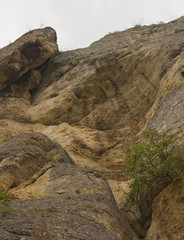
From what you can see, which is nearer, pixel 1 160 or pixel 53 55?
pixel 1 160

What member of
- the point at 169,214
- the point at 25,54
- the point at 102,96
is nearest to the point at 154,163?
the point at 169,214

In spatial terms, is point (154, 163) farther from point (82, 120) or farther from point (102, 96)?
point (102, 96)

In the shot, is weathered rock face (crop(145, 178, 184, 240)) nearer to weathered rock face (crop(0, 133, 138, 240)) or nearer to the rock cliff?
the rock cliff

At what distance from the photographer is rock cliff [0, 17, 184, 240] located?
31.8 ft

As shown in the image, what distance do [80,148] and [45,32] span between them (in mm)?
15500

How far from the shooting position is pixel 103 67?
24.3m

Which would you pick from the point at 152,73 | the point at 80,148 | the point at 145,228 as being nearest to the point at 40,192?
the point at 145,228

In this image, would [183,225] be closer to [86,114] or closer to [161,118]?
[161,118]

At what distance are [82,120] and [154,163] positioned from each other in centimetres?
1242

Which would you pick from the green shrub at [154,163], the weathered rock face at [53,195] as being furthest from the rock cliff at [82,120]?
the green shrub at [154,163]

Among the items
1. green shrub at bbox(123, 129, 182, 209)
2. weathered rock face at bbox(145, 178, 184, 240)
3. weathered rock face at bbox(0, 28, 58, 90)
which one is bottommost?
weathered rock face at bbox(145, 178, 184, 240)

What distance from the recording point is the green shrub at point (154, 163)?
1031cm

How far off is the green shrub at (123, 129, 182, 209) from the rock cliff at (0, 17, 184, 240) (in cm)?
49

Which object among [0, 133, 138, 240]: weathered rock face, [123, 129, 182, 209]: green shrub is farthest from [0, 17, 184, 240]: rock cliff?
[123, 129, 182, 209]: green shrub
